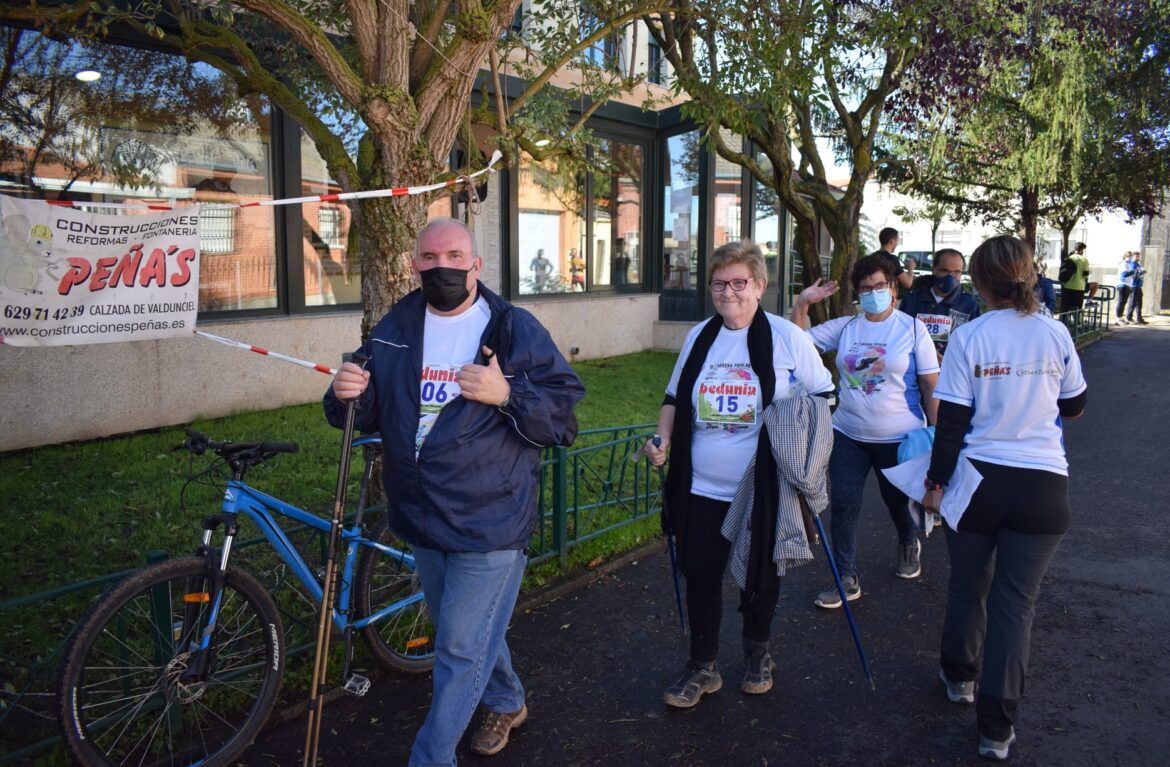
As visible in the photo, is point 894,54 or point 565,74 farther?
point 565,74

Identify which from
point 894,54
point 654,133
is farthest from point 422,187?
point 654,133

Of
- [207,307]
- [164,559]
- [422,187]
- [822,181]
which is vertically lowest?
[164,559]

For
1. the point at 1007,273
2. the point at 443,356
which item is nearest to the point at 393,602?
the point at 443,356

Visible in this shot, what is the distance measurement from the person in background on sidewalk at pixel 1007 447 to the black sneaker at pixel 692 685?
105 cm

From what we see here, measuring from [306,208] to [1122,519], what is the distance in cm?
866

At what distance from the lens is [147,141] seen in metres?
8.95

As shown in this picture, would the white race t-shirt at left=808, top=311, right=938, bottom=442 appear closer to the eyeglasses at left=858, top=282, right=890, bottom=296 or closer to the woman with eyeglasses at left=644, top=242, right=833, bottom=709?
the eyeglasses at left=858, top=282, right=890, bottom=296

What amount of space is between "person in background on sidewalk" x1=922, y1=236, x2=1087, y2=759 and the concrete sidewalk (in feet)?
1.24

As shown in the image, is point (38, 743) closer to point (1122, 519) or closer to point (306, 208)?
point (1122, 519)

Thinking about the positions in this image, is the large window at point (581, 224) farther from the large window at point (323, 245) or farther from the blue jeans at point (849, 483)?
the blue jeans at point (849, 483)

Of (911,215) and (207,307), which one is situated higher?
(911,215)

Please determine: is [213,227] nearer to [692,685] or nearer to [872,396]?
[872,396]

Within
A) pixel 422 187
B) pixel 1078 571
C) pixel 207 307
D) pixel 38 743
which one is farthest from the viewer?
pixel 207 307

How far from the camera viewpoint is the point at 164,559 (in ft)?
11.0
